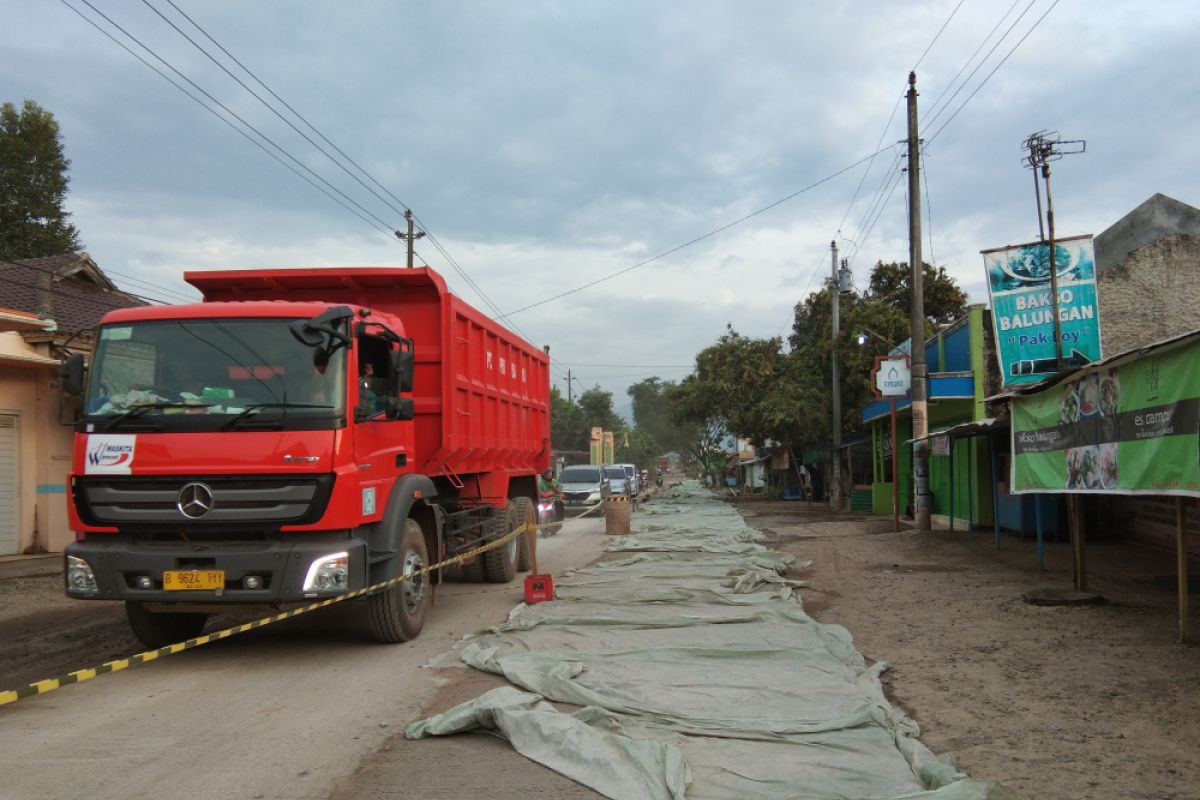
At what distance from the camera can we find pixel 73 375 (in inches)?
269

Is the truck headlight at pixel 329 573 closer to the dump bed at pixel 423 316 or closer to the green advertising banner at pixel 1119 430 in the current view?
the dump bed at pixel 423 316

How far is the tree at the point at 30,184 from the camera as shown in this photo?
27.9m

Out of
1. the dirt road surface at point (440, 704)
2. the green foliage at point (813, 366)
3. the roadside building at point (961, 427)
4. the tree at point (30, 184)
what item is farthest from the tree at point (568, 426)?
the dirt road surface at point (440, 704)

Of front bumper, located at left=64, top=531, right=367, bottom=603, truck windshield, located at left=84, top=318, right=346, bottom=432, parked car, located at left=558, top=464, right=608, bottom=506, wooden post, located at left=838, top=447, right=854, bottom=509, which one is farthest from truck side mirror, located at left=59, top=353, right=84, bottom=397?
wooden post, located at left=838, top=447, right=854, bottom=509

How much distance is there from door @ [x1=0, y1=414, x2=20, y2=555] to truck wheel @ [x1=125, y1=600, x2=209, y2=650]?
8384 mm

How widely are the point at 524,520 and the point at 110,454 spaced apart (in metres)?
6.76

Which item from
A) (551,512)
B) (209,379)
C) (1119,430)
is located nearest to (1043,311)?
(1119,430)

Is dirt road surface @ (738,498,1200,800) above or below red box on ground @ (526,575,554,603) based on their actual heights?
below

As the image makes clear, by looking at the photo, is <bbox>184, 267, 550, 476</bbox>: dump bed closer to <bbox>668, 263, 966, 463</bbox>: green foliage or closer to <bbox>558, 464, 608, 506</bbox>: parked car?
<bbox>558, 464, 608, 506</bbox>: parked car

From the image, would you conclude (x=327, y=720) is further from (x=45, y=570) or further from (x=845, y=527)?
(x=845, y=527)

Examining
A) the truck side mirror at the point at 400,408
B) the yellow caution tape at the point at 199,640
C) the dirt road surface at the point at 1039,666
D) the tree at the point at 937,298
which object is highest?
the tree at the point at 937,298

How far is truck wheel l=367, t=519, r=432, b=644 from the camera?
24.0 ft

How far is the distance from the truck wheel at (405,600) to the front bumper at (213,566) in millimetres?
926

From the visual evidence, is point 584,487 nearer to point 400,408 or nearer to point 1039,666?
point 400,408
